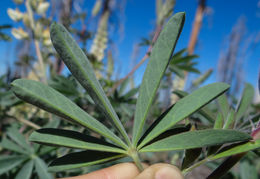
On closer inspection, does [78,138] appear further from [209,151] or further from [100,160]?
[209,151]

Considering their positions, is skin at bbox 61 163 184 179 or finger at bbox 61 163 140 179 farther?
finger at bbox 61 163 140 179

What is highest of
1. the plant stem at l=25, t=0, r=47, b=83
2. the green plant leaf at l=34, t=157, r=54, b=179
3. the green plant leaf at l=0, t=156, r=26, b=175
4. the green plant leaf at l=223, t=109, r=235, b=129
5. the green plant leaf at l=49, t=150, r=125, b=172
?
the plant stem at l=25, t=0, r=47, b=83

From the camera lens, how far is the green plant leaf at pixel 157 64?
0.25 metres

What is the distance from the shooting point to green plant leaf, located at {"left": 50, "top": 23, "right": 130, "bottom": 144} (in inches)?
9.7

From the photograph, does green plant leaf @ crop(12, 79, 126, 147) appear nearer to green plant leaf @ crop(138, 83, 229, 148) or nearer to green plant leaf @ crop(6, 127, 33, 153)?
green plant leaf @ crop(138, 83, 229, 148)

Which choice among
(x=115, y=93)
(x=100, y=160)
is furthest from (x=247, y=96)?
(x=115, y=93)

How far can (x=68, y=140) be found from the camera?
25 centimetres

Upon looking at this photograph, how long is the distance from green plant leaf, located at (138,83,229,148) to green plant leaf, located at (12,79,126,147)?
0.08 m

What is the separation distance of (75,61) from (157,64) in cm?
10

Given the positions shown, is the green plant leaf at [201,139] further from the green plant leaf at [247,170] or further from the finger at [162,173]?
the green plant leaf at [247,170]

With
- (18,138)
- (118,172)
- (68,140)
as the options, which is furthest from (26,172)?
(68,140)

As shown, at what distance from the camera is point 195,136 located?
23cm

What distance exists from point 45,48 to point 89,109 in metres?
0.38

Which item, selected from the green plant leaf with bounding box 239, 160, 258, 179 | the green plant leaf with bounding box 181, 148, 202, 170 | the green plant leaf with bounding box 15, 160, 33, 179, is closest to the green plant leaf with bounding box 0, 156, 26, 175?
the green plant leaf with bounding box 15, 160, 33, 179
